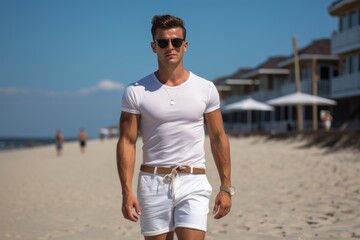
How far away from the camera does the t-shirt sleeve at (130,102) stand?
3066 millimetres

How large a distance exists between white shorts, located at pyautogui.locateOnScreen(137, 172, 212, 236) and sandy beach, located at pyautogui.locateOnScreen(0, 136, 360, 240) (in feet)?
10.5

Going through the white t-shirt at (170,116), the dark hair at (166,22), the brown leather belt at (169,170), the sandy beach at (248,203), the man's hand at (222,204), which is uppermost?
the dark hair at (166,22)

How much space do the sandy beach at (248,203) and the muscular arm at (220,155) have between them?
3008 millimetres

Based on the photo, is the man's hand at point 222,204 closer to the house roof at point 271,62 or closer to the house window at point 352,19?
the house window at point 352,19

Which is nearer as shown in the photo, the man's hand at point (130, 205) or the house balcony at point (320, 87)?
the man's hand at point (130, 205)

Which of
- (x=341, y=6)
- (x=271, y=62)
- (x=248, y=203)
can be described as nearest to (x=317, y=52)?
(x=341, y=6)

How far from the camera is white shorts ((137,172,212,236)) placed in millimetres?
3016

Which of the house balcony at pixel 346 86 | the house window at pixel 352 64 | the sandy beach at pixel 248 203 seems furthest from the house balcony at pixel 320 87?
the sandy beach at pixel 248 203

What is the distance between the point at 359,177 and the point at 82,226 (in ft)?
20.8

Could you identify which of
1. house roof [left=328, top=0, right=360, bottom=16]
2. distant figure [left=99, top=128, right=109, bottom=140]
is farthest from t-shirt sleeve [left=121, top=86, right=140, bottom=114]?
distant figure [left=99, top=128, right=109, bottom=140]

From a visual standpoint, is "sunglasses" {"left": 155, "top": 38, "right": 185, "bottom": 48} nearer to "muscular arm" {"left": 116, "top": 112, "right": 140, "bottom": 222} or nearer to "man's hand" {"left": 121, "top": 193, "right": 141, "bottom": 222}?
"muscular arm" {"left": 116, "top": 112, "right": 140, "bottom": 222}

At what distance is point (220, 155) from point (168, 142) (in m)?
0.36

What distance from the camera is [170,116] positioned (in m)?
3.04

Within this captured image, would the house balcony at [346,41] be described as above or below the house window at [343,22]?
below
